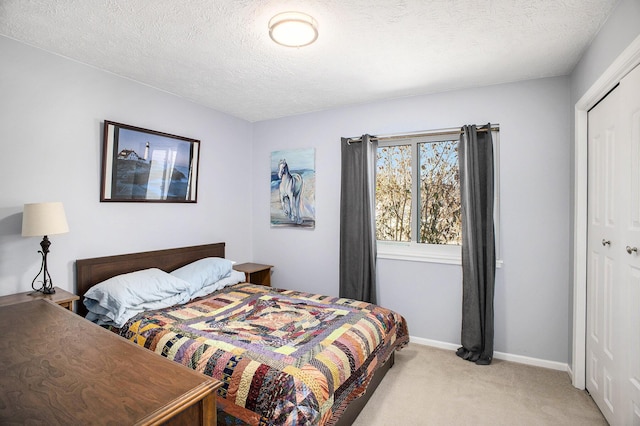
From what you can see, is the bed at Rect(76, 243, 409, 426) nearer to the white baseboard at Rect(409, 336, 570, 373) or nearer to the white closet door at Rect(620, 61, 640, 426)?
the white baseboard at Rect(409, 336, 570, 373)

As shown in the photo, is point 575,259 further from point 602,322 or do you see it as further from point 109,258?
point 109,258

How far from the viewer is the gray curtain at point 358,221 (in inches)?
137

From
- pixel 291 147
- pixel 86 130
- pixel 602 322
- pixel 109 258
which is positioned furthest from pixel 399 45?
pixel 109 258

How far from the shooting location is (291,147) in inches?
161

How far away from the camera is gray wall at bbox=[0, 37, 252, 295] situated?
229cm

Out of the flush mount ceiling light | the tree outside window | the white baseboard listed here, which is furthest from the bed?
the flush mount ceiling light

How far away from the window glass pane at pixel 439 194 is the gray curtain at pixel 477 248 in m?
0.28

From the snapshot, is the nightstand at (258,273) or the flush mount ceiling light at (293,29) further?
the nightstand at (258,273)

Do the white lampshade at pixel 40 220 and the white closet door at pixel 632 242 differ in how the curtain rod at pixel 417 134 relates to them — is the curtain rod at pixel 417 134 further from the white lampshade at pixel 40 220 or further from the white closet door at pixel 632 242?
the white lampshade at pixel 40 220

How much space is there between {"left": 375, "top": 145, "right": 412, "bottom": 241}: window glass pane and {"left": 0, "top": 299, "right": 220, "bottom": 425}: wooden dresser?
2.84 meters

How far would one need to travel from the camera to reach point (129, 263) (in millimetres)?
2959

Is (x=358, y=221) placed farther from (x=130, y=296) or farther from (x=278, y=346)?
(x=130, y=296)

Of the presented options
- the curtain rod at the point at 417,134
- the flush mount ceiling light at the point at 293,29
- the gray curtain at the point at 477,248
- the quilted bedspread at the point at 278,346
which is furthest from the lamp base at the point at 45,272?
the gray curtain at the point at 477,248

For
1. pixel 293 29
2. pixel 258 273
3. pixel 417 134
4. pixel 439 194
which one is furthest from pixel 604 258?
pixel 258 273
